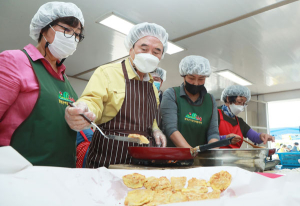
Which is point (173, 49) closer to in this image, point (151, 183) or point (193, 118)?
point (193, 118)

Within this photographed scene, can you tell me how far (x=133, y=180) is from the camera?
1010 millimetres

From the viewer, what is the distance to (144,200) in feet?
2.94

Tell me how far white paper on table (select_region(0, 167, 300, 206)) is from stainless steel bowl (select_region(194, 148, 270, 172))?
0.19 metres

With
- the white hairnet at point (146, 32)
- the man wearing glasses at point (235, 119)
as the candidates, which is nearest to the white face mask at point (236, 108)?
the man wearing glasses at point (235, 119)

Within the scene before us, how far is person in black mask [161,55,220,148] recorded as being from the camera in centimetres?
210

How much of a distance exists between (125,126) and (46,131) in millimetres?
446

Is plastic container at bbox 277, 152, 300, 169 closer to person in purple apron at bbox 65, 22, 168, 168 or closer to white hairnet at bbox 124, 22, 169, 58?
person in purple apron at bbox 65, 22, 168, 168

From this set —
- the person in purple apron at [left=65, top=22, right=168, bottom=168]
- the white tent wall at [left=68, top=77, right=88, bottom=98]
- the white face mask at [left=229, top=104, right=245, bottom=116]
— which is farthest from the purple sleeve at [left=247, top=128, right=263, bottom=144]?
the white tent wall at [left=68, top=77, right=88, bottom=98]

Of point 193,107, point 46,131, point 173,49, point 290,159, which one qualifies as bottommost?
point 290,159

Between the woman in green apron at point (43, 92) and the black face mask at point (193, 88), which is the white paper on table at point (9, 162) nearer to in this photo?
the woman in green apron at point (43, 92)

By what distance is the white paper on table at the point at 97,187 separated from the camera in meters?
0.62

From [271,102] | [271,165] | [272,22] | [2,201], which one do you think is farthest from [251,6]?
[271,102]

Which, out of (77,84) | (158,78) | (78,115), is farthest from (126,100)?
(77,84)

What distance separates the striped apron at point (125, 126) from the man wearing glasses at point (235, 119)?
1.65 metres
